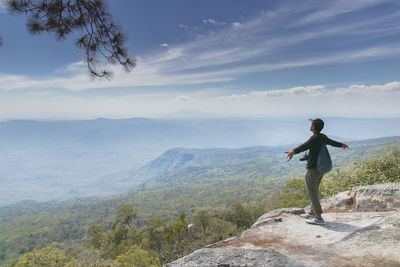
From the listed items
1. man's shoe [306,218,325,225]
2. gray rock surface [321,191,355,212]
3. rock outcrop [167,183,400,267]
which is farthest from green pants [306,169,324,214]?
gray rock surface [321,191,355,212]

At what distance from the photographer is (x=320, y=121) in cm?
710

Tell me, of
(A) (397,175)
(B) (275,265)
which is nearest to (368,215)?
(B) (275,265)

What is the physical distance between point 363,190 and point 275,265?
7.34 metres

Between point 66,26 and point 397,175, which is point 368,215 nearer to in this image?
point 397,175

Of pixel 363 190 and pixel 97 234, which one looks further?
pixel 97 234

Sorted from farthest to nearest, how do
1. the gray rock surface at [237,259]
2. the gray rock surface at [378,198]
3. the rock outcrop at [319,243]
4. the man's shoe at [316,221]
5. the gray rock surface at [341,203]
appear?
the gray rock surface at [341,203] < the gray rock surface at [378,198] < the man's shoe at [316,221] < the rock outcrop at [319,243] < the gray rock surface at [237,259]

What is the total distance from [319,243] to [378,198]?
486 centimetres

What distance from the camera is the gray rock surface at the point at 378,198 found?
8.45 meters

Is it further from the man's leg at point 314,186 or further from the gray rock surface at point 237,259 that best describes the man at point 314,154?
the gray rock surface at point 237,259

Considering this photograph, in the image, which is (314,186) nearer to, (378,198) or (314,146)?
(314,146)

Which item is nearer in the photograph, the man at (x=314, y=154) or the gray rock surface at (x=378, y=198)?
the man at (x=314, y=154)

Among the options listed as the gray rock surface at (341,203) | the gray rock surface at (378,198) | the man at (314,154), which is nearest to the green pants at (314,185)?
the man at (314,154)

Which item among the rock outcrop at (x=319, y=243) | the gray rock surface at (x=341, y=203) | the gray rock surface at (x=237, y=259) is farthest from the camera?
the gray rock surface at (x=341, y=203)

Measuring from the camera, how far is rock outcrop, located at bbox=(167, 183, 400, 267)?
16.1 feet
